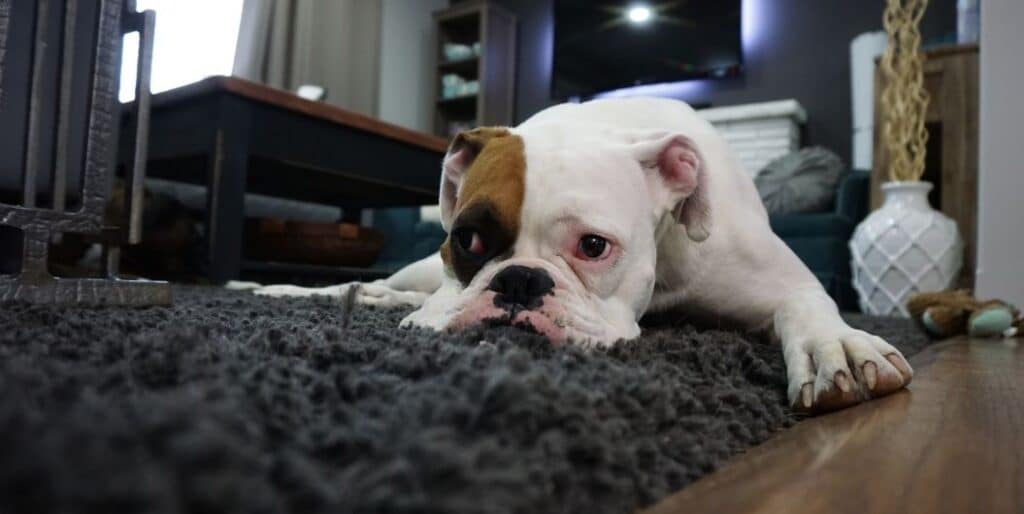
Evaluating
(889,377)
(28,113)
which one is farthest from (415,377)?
(28,113)

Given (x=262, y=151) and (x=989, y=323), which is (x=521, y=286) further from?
(x=262, y=151)

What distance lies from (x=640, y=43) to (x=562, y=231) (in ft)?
13.5

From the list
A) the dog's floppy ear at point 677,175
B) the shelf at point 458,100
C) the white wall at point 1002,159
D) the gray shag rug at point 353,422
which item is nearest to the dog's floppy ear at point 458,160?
the dog's floppy ear at point 677,175

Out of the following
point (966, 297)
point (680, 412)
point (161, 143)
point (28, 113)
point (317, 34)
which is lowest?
point (680, 412)

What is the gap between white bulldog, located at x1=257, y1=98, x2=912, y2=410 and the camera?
74 cm

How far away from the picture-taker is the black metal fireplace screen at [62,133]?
906 mm

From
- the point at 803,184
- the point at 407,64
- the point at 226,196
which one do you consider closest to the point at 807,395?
the point at 226,196

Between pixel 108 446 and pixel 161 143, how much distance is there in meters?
2.19

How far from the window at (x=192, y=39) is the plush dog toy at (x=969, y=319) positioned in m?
2.94

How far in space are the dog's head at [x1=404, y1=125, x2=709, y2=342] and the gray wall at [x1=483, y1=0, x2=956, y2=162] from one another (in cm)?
367

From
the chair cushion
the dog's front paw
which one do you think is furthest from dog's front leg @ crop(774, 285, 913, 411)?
the chair cushion

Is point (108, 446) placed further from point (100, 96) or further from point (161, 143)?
point (161, 143)

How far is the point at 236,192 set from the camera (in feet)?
6.65

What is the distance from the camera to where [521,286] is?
2.45 feet
